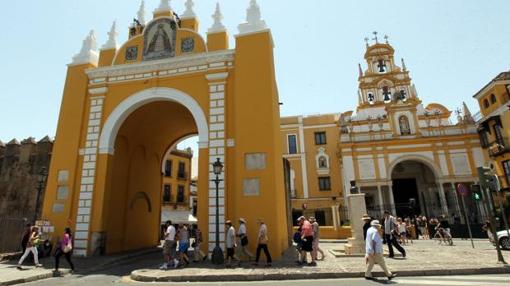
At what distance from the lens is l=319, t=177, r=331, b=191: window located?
3107 cm

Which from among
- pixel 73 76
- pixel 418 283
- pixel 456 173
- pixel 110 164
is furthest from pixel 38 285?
pixel 456 173

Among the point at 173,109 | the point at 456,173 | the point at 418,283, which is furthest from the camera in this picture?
the point at 456,173

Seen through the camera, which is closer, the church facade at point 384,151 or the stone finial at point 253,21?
the stone finial at point 253,21

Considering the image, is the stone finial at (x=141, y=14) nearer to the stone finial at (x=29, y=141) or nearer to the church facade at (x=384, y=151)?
the stone finial at (x=29, y=141)

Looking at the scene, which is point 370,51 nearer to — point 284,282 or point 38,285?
point 284,282

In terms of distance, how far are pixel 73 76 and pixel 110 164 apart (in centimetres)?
475

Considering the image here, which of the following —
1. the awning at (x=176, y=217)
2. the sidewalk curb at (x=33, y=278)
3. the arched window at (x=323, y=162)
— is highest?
the arched window at (x=323, y=162)

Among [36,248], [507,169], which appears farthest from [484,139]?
[36,248]

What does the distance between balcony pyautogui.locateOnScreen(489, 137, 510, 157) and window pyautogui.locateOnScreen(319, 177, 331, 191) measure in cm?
1384

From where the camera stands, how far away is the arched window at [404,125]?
95.7 feet

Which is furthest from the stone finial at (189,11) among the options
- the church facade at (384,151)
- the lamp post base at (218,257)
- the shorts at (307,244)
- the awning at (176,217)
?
the awning at (176,217)

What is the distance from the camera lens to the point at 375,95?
109 ft

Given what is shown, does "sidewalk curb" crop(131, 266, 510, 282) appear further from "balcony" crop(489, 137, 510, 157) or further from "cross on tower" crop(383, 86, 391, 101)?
"cross on tower" crop(383, 86, 391, 101)

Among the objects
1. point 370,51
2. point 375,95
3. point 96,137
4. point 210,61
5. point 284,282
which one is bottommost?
point 284,282
